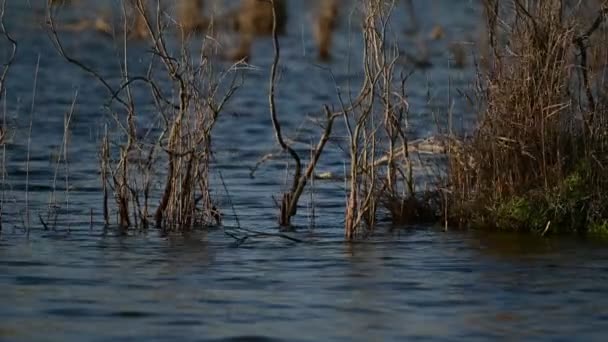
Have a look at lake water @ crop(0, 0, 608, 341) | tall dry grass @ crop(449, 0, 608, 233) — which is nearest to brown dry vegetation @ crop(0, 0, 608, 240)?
tall dry grass @ crop(449, 0, 608, 233)

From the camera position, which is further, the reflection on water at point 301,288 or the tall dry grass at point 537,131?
the tall dry grass at point 537,131

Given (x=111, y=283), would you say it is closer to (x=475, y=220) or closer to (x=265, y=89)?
(x=475, y=220)

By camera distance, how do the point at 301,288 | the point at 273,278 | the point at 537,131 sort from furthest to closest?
1. the point at 537,131
2. the point at 273,278
3. the point at 301,288

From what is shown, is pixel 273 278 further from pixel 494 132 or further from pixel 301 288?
pixel 494 132

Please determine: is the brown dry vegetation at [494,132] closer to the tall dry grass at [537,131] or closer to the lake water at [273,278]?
the tall dry grass at [537,131]

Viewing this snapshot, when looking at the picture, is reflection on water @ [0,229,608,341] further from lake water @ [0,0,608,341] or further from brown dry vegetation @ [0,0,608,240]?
brown dry vegetation @ [0,0,608,240]

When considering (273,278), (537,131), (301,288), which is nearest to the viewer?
(301,288)

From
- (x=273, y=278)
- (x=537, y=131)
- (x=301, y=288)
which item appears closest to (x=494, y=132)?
(x=537, y=131)

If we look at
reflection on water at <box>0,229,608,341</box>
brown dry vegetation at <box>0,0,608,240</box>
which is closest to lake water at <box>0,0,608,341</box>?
reflection on water at <box>0,229,608,341</box>

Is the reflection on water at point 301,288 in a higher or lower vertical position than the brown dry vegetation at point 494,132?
lower

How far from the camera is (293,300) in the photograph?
9258 mm

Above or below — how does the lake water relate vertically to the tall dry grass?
below

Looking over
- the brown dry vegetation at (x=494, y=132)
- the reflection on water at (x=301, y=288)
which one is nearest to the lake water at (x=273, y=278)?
the reflection on water at (x=301, y=288)

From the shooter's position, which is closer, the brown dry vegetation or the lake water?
the lake water
